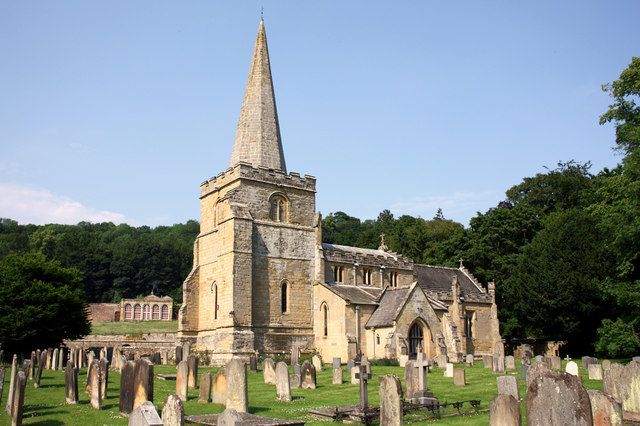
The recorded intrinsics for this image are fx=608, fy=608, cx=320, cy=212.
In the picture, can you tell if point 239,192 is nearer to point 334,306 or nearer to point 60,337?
point 334,306

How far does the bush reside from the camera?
1192 inches

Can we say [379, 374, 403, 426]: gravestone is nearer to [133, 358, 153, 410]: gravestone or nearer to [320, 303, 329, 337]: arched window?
[133, 358, 153, 410]: gravestone

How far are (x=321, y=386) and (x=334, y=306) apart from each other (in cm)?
1415

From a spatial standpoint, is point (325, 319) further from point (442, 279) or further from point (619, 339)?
point (619, 339)

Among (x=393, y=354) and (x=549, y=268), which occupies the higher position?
(x=549, y=268)

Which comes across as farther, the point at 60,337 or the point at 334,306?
the point at 60,337

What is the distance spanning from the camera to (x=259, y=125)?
37.9 metres

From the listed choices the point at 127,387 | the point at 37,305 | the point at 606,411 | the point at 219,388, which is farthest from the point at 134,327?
Answer: the point at 606,411

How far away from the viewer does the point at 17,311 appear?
36.8 m

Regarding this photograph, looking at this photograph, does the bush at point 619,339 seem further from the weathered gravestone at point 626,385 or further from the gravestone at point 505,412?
the gravestone at point 505,412

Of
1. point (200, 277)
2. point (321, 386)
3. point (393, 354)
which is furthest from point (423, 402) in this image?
point (200, 277)

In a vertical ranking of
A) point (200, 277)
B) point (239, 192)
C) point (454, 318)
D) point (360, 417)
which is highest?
point (239, 192)

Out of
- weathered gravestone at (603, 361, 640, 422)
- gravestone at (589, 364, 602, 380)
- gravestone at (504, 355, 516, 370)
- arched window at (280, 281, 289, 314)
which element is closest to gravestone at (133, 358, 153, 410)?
weathered gravestone at (603, 361, 640, 422)

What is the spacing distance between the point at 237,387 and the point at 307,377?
6.84 metres
